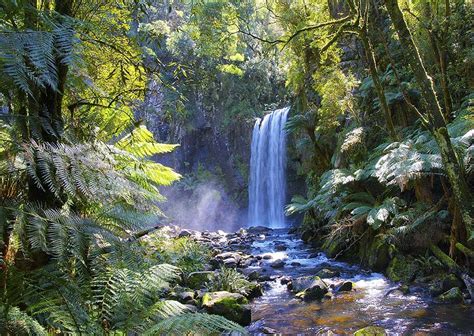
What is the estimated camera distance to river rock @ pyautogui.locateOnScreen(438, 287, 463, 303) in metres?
5.54

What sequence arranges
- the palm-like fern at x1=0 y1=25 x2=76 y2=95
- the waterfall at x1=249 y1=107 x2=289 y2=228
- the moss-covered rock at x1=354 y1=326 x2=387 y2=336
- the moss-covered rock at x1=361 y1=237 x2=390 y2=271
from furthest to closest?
1. the waterfall at x1=249 y1=107 x2=289 y2=228
2. the moss-covered rock at x1=361 y1=237 x2=390 y2=271
3. the moss-covered rock at x1=354 y1=326 x2=387 y2=336
4. the palm-like fern at x1=0 y1=25 x2=76 y2=95

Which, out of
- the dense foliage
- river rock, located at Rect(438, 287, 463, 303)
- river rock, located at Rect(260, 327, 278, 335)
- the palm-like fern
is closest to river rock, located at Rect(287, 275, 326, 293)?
river rock, located at Rect(260, 327, 278, 335)

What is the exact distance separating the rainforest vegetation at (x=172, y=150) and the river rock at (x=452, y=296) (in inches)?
1.1

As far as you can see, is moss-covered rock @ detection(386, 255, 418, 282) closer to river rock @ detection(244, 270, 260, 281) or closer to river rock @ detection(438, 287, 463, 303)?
river rock @ detection(438, 287, 463, 303)

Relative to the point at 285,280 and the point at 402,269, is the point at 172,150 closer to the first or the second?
the point at 285,280

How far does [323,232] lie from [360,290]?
4.99 m

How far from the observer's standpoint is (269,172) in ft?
66.9

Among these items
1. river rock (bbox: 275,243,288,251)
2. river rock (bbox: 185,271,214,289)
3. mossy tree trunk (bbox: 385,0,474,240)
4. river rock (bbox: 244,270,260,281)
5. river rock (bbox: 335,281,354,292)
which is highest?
mossy tree trunk (bbox: 385,0,474,240)

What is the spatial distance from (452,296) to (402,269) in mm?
1591

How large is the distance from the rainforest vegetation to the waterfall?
743 millimetres

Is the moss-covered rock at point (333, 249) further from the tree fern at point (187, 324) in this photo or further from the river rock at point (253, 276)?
the tree fern at point (187, 324)

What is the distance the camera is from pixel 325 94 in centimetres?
1010

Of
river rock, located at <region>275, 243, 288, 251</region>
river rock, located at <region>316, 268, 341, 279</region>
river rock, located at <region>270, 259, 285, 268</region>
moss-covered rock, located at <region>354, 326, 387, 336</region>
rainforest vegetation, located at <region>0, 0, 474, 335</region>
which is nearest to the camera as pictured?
rainforest vegetation, located at <region>0, 0, 474, 335</region>

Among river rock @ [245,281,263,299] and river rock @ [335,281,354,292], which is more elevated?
river rock @ [335,281,354,292]
